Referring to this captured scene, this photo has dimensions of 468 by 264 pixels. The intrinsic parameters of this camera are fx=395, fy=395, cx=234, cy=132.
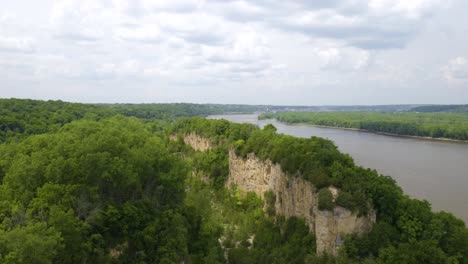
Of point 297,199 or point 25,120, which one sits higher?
point 25,120

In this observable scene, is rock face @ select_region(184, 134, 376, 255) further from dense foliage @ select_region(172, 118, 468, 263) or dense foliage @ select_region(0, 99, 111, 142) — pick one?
dense foliage @ select_region(0, 99, 111, 142)

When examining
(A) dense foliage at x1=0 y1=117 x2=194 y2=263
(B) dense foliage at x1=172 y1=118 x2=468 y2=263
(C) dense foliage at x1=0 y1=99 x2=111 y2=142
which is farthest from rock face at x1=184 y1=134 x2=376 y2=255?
(C) dense foliage at x1=0 y1=99 x2=111 y2=142

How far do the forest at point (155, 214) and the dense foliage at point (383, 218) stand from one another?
55 mm

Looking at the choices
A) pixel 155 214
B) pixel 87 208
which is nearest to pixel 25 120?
pixel 155 214

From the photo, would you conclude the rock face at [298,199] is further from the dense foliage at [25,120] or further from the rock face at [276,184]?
the dense foliage at [25,120]

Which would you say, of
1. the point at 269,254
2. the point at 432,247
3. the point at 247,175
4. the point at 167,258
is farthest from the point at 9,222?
the point at 247,175

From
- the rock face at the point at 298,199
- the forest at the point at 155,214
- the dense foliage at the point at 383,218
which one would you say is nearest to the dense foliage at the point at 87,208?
the forest at the point at 155,214

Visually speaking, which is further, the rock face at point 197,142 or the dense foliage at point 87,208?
the rock face at point 197,142

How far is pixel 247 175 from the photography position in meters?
33.9

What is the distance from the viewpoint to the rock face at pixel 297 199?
2033 cm

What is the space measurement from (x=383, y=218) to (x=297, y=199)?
5483 millimetres

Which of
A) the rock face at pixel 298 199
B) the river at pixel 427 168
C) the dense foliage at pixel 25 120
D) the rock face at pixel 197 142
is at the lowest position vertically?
the river at pixel 427 168

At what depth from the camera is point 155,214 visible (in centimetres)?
1920

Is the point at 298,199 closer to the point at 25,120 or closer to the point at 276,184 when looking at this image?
the point at 276,184
